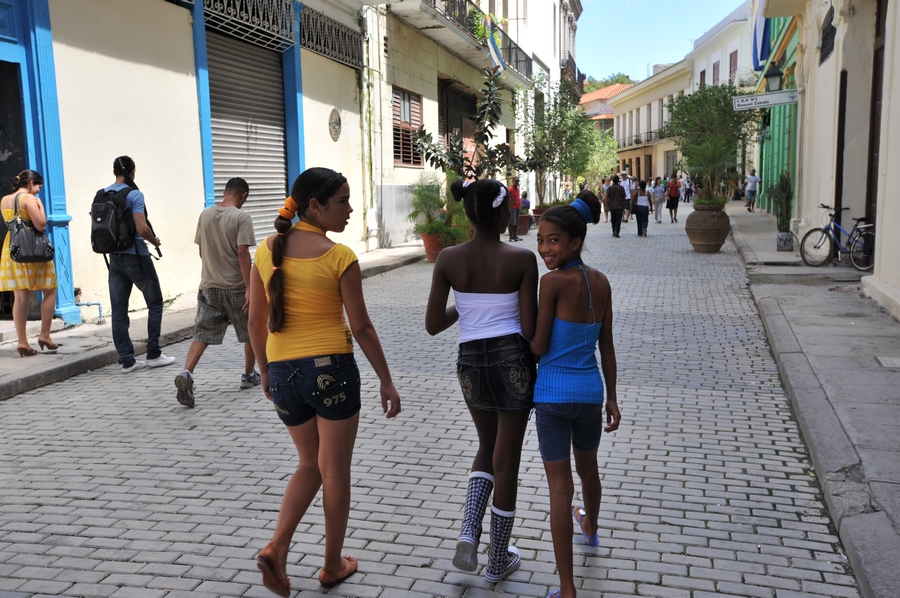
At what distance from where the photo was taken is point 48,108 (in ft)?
29.3

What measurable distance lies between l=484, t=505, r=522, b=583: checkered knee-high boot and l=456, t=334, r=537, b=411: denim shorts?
0.43 m

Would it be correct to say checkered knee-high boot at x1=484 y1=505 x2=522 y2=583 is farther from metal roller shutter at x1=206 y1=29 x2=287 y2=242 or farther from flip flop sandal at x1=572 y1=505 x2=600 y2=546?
metal roller shutter at x1=206 y1=29 x2=287 y2=242

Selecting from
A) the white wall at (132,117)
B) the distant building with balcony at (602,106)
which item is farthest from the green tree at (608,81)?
the white wall at (132,117)

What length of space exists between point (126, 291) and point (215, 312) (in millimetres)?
1285

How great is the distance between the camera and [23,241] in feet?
24.6

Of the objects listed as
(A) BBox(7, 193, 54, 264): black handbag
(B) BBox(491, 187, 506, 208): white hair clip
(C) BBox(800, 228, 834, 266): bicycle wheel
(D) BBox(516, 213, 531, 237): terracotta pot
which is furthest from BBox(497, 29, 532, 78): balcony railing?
(B) BBox(491, 187, 506, 208): white hair clip

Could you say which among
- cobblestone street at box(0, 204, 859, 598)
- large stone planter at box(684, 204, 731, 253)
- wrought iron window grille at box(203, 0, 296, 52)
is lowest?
cobblestone street at box(0, 204, 859, 598)

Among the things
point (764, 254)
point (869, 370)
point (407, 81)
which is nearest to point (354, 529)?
point (869, 370)

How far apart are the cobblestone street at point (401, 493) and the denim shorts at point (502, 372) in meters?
0.76

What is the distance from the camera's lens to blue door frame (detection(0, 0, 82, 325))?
865cm

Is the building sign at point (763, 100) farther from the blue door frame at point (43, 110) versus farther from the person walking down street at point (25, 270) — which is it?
the person walking down street at point (25, 270)

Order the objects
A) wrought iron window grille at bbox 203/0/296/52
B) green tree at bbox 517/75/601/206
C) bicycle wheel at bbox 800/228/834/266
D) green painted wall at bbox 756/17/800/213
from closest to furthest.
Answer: wrought iron window grille at bbox 203/0/296/52 → bicycle wheel at bbox 800/228/834/266 → green painted wall at bbox 756/17/800/213 → green tree at bbox 517/75/601/206

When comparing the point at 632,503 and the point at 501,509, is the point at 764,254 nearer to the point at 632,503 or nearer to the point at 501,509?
the point at 632,503

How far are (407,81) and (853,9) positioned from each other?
1089cm
